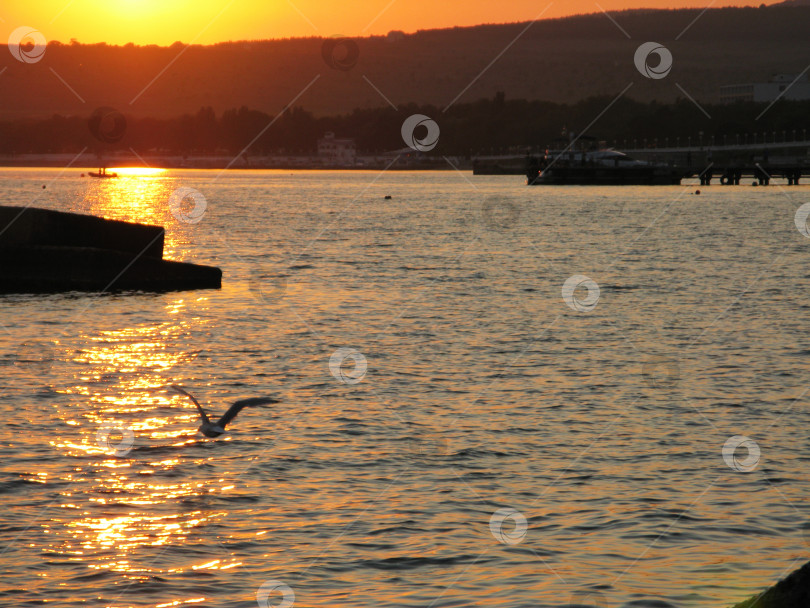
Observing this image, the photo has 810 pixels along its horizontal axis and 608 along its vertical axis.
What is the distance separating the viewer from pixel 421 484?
11.8 m

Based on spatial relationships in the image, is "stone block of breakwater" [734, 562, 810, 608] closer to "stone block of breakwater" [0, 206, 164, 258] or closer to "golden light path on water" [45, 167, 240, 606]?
"golden light path on water" [45, 167, 240, 606]

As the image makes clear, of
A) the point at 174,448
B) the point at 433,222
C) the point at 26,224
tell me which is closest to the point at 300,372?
the point at 174,448

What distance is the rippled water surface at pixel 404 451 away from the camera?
364 inches

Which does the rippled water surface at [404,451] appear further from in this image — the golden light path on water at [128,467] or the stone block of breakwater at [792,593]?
the stone block of breakwater at [792,593]

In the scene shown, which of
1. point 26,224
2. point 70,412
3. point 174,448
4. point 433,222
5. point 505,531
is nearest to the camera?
point 505,531

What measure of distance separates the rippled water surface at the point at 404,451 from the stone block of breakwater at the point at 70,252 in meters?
0.61

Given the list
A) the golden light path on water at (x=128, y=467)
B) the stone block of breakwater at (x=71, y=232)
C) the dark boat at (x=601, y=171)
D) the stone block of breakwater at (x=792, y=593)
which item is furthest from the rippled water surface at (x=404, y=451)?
the dark boat at (x=601, y=171)

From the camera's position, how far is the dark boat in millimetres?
145250

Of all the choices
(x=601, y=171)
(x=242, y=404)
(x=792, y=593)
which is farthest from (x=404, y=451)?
(x=601, y=171)

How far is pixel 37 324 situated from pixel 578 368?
1142 cm

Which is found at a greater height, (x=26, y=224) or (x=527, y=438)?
(x=26, y=224)

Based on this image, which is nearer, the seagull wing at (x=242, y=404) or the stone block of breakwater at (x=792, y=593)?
the stone block of breakwater at (x=792, y=593)

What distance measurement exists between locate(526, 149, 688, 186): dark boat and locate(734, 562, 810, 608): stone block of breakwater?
141 meters

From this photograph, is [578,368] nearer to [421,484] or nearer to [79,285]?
[421,484]
